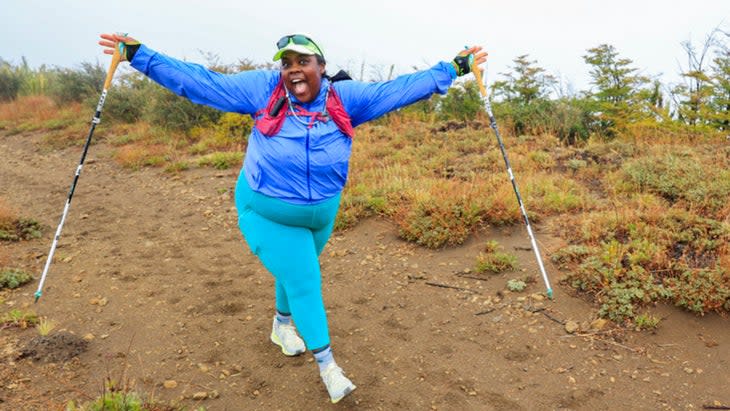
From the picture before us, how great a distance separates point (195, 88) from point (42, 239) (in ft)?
16.1

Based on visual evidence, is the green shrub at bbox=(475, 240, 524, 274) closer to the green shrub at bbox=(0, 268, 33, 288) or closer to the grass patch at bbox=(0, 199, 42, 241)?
the green shrub at bbox=(0, 268, 33, 288)

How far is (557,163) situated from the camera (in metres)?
8.55

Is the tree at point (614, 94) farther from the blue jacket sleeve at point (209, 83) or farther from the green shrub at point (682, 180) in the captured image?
the blue jacket sleeve at point (209, 83)

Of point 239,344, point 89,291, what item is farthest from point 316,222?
point 89,291

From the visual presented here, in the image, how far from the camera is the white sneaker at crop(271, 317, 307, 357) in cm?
442

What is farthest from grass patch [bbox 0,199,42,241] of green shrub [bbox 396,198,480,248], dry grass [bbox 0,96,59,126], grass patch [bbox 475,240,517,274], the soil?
dry grass [bbox 0,96,59,126]

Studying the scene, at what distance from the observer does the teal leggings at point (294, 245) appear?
3.56m

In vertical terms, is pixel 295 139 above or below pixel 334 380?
above

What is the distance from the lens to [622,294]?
15.6 ft

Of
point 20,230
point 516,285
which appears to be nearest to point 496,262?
point 516,285

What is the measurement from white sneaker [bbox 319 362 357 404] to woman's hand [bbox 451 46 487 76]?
229 centimetres

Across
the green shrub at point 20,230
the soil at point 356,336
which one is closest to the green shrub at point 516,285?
the soil at point 356,336

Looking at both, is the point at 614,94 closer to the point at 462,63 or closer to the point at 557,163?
the point at 557,163

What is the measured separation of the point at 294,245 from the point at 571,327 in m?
2.57
